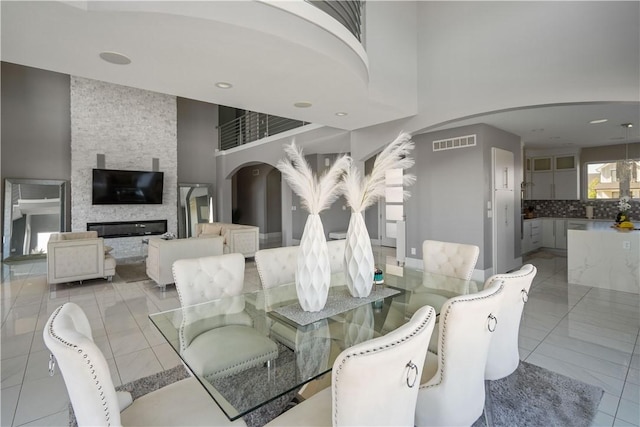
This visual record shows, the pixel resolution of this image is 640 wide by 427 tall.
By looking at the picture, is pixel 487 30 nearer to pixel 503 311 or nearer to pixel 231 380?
pixel 503 311

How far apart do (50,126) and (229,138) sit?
4644 millimetres

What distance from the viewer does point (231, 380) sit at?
134 centimetres

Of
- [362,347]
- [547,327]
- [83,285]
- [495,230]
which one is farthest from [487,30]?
[83,285]

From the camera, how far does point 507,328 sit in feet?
5.74

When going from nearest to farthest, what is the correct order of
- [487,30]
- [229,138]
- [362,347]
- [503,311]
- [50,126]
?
1. [362,347]
2. [503,311]
3. [487,30]
4. [50,126]
5. [229,138]

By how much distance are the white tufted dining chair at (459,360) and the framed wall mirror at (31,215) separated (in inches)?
358

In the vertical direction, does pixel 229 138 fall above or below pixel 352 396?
above

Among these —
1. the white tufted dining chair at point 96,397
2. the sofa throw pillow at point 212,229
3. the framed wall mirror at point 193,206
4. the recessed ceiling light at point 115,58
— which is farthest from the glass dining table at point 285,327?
the framed wall mirror at point 193,206

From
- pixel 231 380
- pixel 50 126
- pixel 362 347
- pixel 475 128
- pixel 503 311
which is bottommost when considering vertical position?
pixel 231 380

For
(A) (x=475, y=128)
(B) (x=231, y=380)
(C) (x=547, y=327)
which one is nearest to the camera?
(B) (x=231, y=380)

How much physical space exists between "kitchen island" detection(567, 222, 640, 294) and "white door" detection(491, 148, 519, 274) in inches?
36.1

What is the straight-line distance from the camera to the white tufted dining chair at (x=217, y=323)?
149cm

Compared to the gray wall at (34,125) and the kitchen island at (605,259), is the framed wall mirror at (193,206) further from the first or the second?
the kitchen island at (605,259)

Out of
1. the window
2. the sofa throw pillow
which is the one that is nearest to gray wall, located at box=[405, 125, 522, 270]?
the window
